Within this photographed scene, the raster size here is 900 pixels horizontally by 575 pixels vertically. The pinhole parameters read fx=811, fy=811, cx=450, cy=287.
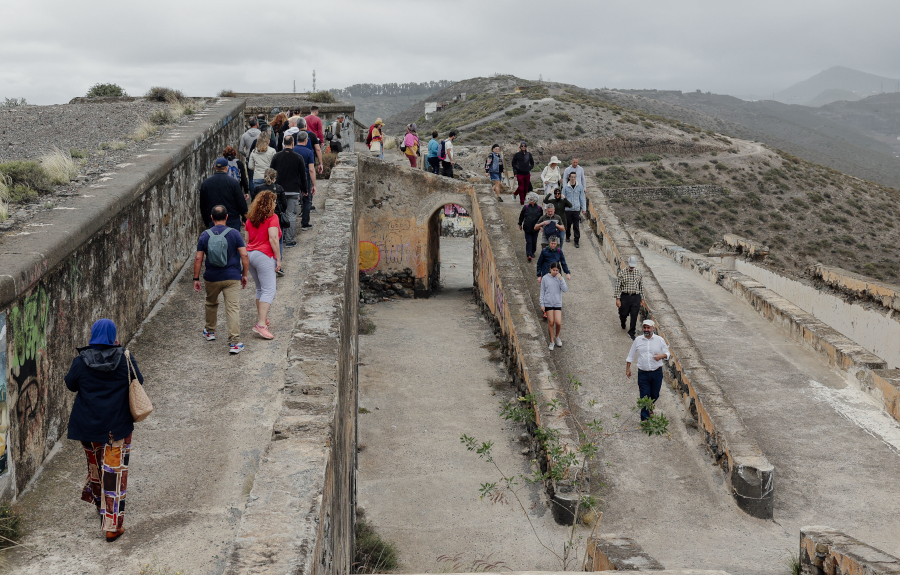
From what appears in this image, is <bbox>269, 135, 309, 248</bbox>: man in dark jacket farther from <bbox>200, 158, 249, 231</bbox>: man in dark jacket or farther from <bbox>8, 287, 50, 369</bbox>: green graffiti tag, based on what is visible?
<bbox>8, 287, 50, 369</bbox>: green graffiti tag

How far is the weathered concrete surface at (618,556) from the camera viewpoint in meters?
6.22

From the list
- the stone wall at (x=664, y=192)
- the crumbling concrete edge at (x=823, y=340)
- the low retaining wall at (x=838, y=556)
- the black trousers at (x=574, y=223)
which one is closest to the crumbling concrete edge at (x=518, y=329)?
the black trousers at (x=574, y=223)

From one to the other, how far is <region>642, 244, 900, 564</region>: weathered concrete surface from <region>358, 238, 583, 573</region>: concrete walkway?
3220 millimetres

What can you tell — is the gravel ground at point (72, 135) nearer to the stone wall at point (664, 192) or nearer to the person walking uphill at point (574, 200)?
the person walking uphill at point (574, 200)

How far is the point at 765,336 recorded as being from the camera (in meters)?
15.3

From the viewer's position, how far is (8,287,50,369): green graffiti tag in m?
4.84

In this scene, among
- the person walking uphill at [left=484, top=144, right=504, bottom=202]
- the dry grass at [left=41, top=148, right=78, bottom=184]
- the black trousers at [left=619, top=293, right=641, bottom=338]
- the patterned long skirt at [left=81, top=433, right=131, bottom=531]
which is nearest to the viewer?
the patterned long skirt at [left=81, top=433, right=131, bottom=531]

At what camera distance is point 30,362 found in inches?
200

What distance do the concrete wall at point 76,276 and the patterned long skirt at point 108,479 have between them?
0.48m

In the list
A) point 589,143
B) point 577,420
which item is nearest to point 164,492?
point 577,420

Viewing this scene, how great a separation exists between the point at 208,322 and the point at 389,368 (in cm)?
709

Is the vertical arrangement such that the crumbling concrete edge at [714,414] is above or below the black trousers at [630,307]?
below

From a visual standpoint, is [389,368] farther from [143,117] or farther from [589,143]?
[589,143]

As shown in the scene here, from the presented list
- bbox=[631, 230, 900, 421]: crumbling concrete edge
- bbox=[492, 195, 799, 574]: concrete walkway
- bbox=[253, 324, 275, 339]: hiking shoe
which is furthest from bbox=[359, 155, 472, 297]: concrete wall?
bbox=[253, 324, 275, 339]: hiking shoe
